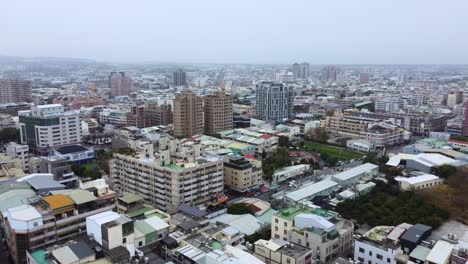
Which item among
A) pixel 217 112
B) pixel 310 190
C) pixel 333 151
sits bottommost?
pixel 333 151

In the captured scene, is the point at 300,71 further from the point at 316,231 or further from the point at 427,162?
the point at 316,231

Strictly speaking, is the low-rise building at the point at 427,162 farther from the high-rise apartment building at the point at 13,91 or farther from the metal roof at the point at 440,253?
the high-rise apartment building at the point at 13,91

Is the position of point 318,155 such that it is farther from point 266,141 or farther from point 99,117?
point 99,117

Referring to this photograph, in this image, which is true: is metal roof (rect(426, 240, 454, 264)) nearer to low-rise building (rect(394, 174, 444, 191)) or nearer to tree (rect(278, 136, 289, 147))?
low-rise building (rect(394, 174, 444, 191))

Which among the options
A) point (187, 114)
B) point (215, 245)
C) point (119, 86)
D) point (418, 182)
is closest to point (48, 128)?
point (187, 114)

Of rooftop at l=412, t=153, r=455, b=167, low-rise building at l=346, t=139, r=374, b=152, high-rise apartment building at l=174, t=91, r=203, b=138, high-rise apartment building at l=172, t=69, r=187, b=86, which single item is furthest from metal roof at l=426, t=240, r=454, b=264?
high-rise apartment building at l=172, t=69, r=187, b=86
